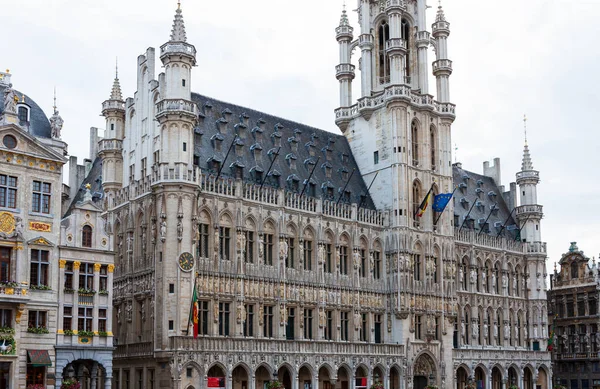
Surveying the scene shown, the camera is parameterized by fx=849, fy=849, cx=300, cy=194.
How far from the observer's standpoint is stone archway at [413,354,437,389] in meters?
78.9

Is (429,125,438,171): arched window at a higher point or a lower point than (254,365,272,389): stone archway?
higher

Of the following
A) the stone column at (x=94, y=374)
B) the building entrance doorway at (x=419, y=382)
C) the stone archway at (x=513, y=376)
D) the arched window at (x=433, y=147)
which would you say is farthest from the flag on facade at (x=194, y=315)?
the stone archway at (x=513, y=376)

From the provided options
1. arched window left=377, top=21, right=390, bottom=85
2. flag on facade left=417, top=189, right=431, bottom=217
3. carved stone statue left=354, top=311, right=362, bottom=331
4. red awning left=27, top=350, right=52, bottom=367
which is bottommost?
red awning left=27, top=350, right=52, bottom=367

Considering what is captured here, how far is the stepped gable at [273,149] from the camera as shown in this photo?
234 ft

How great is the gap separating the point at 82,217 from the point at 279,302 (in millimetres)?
20366

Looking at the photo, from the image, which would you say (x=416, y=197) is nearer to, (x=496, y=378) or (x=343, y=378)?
(x=343, y=378)

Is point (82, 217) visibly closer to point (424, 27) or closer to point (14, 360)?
point (14, 360)

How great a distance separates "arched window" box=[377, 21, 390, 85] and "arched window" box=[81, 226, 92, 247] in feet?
131

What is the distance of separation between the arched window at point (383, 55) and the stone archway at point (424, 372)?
91.2ft

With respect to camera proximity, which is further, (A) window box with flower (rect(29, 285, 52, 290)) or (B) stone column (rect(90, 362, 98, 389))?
(B) stone column (rect(90, 362, 98, 389))

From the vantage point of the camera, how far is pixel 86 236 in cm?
5622

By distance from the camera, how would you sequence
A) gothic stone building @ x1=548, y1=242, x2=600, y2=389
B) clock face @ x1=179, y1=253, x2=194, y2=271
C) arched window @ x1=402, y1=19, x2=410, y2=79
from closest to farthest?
clock face @ x1=179, y1=253, x2=194, y2=271 → arched window @ x1=402, y1=19, x2=410, y2=79 → gothic stone building @ x1=548, y1=242, x2=600, y2=389

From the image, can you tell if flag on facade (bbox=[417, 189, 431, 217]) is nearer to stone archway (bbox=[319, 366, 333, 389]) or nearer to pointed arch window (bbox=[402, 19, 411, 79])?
pointed arch window (bbox=[402, 19, 411, 79])

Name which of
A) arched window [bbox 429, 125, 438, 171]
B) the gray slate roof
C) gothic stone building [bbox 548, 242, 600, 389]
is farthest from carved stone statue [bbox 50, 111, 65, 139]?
gothic stone building [bbox 548, 242, 600, 389]
